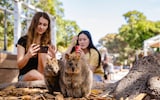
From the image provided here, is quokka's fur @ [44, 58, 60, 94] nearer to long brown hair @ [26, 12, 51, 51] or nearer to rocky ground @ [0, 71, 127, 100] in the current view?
rocky ground @ [0, 71, 127, 100]

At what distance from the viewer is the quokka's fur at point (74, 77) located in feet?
6.19

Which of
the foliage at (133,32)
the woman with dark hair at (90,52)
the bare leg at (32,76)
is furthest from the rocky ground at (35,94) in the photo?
the foliage at (133,32)

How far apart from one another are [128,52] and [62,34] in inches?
542

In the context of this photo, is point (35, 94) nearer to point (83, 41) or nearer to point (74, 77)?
point (74, 77)

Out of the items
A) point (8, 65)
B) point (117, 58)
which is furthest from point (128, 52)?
point (8, 65)

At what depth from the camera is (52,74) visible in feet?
6.59

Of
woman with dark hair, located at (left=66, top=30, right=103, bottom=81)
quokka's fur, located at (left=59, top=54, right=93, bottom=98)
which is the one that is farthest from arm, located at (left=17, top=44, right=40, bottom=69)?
quokka's fur, located at (left=59, top=54, right=93, bottom=98)

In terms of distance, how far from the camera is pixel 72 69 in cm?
189

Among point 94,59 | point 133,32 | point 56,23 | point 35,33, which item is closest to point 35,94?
point 35,33

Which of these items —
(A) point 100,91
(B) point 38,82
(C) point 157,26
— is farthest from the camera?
(C) point 157,26

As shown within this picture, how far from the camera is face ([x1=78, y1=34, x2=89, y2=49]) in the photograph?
10.4 feet

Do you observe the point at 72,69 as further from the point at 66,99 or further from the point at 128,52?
the point at 128,52

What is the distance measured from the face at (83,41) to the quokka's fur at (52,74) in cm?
108

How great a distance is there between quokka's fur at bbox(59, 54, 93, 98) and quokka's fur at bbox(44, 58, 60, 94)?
0.14 ft
